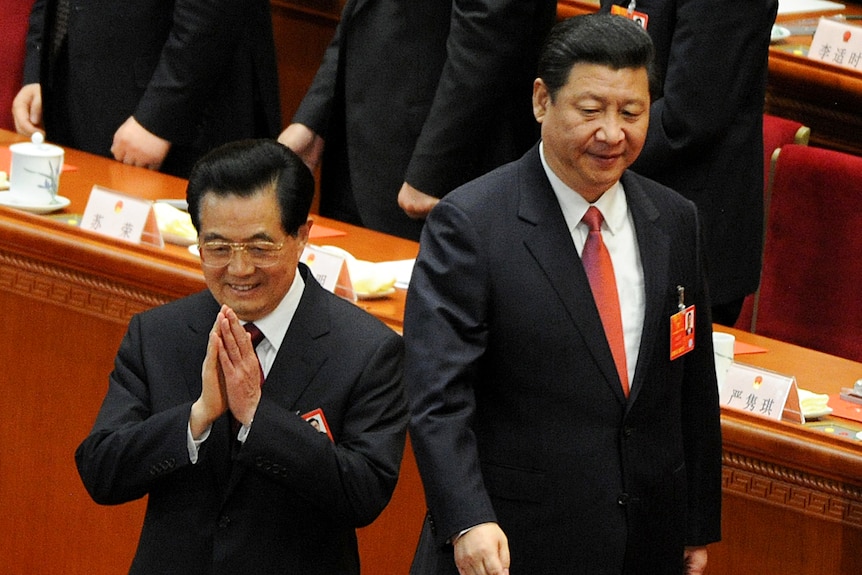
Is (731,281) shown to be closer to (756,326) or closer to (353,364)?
(756,326)

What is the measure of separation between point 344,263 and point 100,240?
1.80 ft

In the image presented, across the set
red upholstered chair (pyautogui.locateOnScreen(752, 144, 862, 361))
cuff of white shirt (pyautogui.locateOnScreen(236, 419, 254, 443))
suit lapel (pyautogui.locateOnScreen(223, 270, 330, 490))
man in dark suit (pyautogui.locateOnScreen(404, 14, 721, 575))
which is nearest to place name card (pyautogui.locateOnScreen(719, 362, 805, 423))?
man in dark suit (pyautogui.locateOnScreen(404, 14, 721, 575))

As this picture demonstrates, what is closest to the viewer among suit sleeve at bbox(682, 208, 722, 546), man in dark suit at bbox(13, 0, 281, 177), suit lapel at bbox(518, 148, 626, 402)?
suit lapel at bbox(518, 148, 626, 402)

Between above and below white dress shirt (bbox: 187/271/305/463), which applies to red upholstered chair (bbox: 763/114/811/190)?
below

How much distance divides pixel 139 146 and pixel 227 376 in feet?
6.36

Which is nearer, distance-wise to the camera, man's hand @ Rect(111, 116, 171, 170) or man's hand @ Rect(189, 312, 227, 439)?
man's hand @ Rect(189, 312, 227, 439)

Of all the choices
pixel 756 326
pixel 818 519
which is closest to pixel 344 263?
pixel 818 519

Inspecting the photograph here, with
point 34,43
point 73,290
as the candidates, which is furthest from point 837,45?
point 73,290

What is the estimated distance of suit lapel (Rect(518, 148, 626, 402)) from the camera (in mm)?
2123

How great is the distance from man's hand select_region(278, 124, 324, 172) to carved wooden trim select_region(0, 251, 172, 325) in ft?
2.33

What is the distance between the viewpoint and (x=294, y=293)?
2209mm

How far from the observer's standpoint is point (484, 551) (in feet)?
6.62

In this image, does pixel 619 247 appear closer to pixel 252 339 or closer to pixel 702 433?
pixel 702 433

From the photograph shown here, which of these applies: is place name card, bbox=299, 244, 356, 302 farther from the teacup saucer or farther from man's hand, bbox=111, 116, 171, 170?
man's hand, bbox=111, 116, 171, 170
